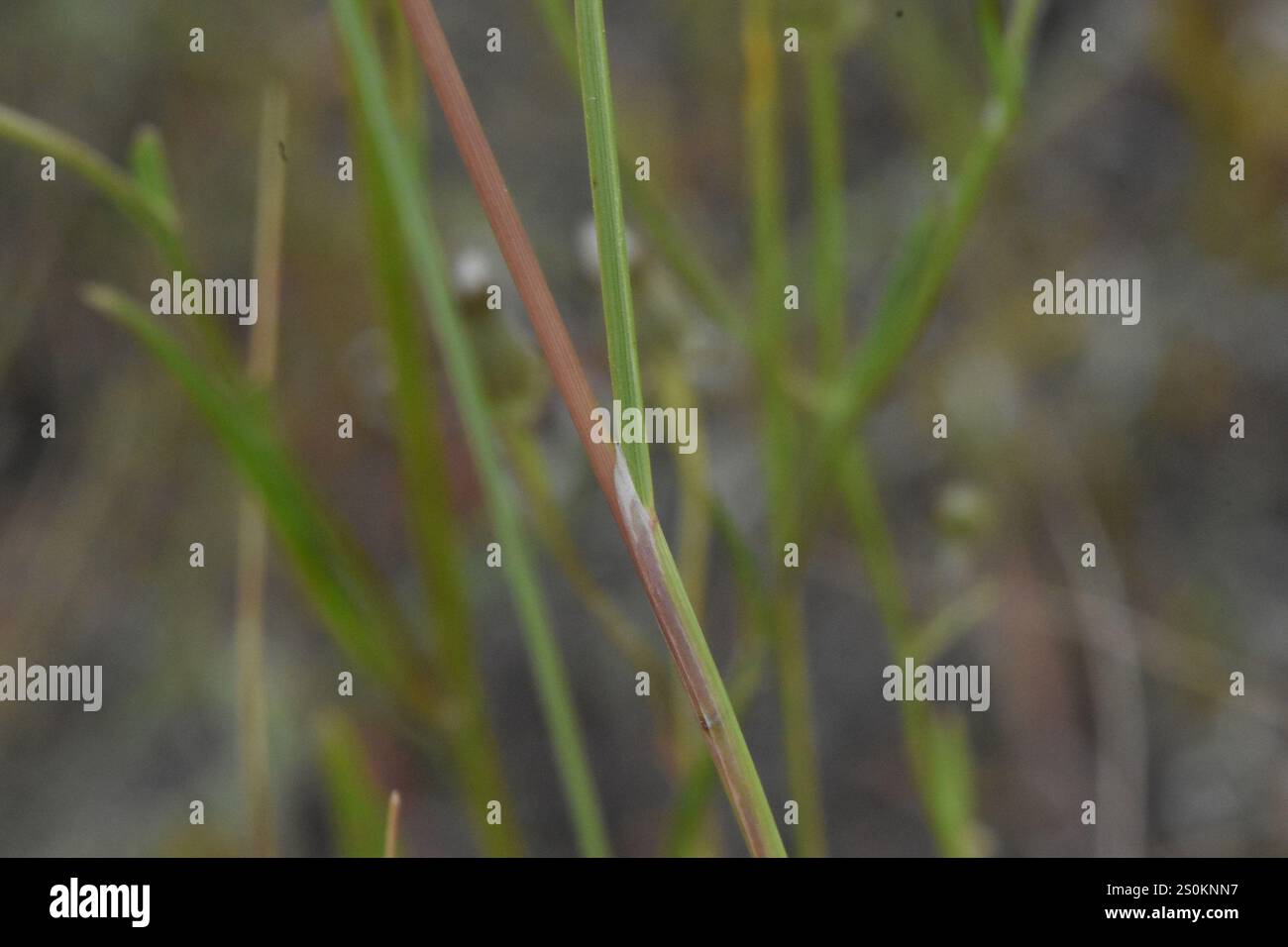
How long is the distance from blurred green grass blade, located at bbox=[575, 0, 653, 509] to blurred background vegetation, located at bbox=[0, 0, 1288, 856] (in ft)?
2.01

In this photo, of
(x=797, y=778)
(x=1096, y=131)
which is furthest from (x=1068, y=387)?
(x=797, y=778)

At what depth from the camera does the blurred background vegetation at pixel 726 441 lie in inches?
44.8

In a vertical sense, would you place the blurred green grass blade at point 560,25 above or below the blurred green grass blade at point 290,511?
above

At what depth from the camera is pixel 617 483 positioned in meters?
0.34

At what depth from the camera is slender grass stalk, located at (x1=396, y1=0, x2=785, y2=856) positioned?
33 centimetres

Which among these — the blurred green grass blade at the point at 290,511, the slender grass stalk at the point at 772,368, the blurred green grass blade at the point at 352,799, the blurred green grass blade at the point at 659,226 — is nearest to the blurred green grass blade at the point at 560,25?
the blurred green grass blade at the point at 659,226

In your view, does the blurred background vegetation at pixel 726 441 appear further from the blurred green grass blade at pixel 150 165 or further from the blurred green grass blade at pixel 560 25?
the blurred green grass blade at pixel 150 165

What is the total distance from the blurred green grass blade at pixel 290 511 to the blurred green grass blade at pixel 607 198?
29cm

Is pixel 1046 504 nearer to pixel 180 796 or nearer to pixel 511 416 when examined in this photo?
pixel 511 416

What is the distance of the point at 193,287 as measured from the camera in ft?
1.92

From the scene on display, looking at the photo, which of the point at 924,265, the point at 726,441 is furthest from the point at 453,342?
the point at 726,441

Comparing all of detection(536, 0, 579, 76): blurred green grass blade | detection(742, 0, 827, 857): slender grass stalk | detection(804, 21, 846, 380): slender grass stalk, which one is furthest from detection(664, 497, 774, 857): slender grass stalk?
detection(536, 0, 579, 76): blurred green grass blade

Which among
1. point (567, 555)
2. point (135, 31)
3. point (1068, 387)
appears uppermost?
point (135, 31)
